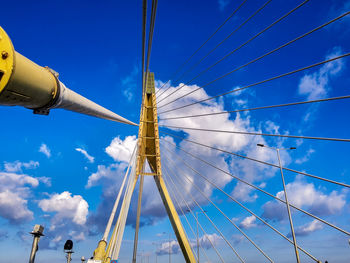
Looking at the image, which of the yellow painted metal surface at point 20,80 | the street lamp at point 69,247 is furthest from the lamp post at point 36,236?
the yellow painted metal surface at point 20,80

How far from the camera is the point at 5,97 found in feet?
6.24

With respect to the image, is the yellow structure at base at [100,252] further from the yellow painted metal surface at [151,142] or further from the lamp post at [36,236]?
the yellow painted metal surface at [151,142]

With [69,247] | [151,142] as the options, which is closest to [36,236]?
[69,247]

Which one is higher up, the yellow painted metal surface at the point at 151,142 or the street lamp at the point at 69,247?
the yellow painted metal surface at the point at 151,142

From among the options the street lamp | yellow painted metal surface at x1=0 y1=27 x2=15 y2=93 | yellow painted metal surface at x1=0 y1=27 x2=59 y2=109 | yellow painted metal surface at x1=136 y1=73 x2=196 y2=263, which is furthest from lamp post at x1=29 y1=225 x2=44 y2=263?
yellow painted metal surface at x1=136 y1=73 x2=196 y2=263

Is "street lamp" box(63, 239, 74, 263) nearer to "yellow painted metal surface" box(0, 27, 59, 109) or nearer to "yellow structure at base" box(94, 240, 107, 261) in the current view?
"yellow structure at base" box(94, 240, 107, 261)

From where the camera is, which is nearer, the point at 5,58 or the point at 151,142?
the point at 5,58

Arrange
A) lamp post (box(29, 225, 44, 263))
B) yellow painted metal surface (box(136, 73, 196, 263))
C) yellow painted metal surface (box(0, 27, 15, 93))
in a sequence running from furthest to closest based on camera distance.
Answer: yellow painted metal surface (box(136, 73, 196, 263)) → lamp post (box(29, 225, 44, 263)) → yellow painted metal surface (box(0, 27, 15, 93))

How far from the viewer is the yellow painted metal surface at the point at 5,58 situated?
184cm

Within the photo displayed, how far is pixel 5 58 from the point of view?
188cm

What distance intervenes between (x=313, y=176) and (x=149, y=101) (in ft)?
37.6

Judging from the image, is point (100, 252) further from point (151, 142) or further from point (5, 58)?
point (5, 58)

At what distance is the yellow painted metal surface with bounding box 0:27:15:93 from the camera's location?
1836 mm

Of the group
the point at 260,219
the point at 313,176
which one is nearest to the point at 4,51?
the point at 313,176
